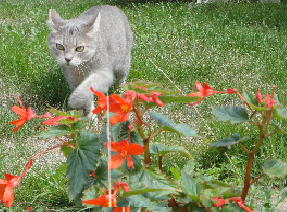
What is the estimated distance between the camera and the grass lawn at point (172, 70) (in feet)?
6.81

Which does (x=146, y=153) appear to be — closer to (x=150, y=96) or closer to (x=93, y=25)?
(x=150, y=96)

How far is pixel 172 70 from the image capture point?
11.4 feet

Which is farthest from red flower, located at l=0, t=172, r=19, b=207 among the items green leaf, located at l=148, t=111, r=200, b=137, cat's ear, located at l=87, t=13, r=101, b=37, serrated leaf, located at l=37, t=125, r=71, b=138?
cat's ear, located at l=87, t=13, r=101, b=37

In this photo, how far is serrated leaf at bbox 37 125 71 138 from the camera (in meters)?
0.96

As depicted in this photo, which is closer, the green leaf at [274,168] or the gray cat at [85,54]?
the green leaf at [274,168]

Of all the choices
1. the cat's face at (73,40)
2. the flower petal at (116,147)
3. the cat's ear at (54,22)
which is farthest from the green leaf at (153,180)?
the cat's ear at (54,22)

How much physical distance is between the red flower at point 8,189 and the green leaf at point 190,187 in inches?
16.2

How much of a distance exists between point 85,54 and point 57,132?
7.53 feet

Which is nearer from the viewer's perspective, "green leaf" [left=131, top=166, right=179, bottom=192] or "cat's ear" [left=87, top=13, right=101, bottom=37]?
"green leaf" [left=131, top=166, right=179, bottom=192]

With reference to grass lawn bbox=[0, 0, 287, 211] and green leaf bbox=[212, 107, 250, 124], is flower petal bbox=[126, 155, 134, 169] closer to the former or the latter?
green leaf bbox=[212, 107, 250, 124]

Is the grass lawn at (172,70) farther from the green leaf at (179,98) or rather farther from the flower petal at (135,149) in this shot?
the flower petal at (135,149)

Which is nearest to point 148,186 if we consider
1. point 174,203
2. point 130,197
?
point 130,197

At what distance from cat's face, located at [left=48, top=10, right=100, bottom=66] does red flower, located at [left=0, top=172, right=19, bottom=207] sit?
7.30 feet

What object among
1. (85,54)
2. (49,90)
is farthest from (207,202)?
(49,90)
